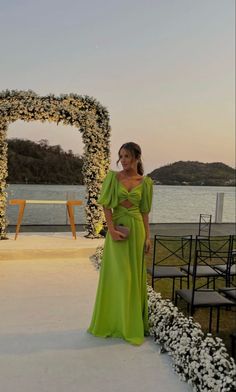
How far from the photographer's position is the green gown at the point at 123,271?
343 centimetres

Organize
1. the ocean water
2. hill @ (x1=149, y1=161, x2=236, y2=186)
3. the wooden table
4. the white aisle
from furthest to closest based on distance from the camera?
hill @ (x1=149, y1=161, x2=236, y2=186), the ocean water, the wooden table, the white aisle

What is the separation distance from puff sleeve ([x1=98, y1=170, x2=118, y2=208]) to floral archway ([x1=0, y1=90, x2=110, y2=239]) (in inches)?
196

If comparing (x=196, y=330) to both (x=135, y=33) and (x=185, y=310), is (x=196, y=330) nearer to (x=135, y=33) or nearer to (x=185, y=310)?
(x=185, y=310)

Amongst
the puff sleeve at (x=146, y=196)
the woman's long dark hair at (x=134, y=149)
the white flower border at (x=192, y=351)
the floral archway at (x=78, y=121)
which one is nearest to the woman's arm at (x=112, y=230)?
the puff sleeve at (x=146, y=196)

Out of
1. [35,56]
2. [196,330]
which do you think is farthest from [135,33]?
[196,330]

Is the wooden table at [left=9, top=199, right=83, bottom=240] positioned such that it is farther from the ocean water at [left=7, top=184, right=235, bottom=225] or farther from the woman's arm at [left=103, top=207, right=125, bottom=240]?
the woman's arm at [left=103, top=207, right=125, bottom=240]

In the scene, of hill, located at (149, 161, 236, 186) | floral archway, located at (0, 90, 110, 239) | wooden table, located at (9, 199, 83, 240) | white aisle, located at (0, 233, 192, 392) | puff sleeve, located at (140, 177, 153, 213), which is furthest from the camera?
hill, located at (149, 161, 236, 186)

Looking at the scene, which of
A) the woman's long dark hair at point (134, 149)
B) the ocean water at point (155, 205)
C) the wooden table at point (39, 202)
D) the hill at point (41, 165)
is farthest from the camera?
the hill at point (41, 165)

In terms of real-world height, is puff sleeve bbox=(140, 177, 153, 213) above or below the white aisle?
above

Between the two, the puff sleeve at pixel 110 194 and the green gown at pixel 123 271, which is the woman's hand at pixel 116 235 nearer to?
the green gown at pixel 123 271

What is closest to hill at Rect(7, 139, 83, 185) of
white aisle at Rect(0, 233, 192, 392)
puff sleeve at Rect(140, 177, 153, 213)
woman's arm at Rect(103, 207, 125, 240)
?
white aisle at Rect(0, 233, 192, 392)

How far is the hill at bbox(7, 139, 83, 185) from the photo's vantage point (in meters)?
14.3

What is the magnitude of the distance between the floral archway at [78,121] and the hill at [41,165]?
4578mm

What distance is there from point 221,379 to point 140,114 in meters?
17.5
